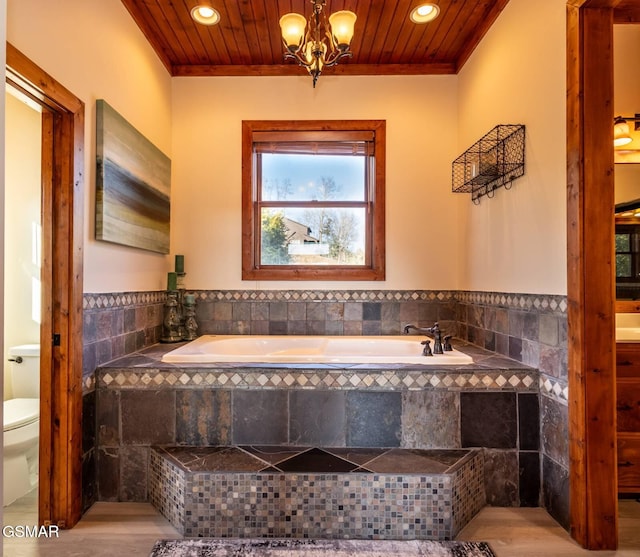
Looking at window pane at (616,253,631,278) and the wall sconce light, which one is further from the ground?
the wall sconce light

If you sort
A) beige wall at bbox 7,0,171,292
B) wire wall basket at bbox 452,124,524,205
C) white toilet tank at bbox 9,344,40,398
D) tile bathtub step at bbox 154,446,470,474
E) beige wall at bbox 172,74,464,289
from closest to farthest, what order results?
1. beige wall at bbox 7,0,171,292
2. tile bathtub step at bbox 154,446,470,474
3. wire wall basket at bbox 452,124,524,205
4. white toilet tank at bbox 9,344,40,398
5. beige wall at bbox 172,74,464,289

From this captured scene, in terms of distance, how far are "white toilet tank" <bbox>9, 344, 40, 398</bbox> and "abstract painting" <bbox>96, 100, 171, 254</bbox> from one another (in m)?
0.89

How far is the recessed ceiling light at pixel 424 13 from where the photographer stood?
2240mm

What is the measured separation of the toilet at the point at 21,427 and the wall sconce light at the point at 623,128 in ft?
10.9

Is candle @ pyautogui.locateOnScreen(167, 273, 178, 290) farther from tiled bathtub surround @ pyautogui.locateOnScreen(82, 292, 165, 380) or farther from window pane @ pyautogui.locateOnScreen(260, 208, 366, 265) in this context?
window pane @ pyautogui.locateOnScreen(260, 208, 366, 265)

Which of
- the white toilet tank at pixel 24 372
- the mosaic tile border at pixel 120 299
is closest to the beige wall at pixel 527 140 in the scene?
the mosaic tile border at pixel 120 299

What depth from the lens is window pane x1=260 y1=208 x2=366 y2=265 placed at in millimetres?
2939

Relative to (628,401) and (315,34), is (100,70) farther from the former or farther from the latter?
(628,401)

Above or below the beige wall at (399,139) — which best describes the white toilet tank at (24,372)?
below

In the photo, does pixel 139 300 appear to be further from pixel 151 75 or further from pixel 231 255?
pixel 151 75

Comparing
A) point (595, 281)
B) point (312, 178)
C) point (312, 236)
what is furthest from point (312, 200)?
point (595, 281)

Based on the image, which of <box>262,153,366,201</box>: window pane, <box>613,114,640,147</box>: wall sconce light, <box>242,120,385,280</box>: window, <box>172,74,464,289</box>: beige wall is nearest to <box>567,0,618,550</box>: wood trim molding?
<box>613,114,640,147</box>: wall sconce light

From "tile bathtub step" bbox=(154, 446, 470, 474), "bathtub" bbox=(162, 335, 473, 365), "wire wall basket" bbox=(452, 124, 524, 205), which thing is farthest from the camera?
"bathtub" bbox=(162, 335, 473, 365)
